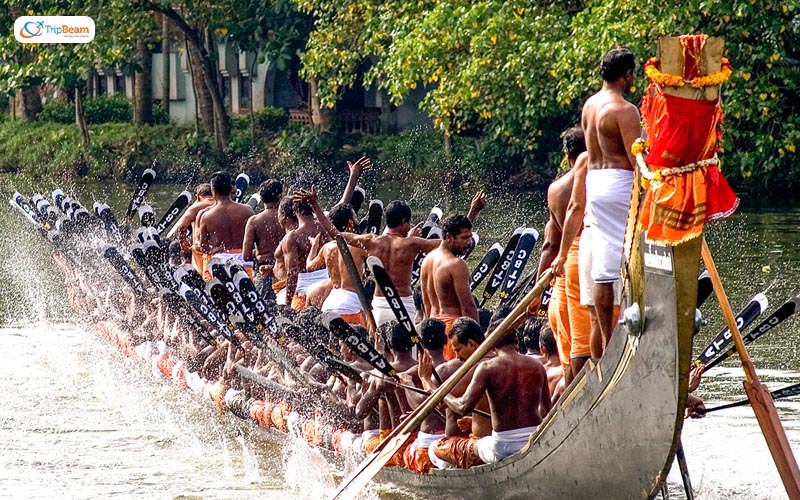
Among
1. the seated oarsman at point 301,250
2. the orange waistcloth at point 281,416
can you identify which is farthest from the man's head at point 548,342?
the seated oarsman at point 301,250

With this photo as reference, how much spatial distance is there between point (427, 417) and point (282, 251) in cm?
445

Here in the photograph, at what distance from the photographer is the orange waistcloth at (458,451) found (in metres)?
8.02

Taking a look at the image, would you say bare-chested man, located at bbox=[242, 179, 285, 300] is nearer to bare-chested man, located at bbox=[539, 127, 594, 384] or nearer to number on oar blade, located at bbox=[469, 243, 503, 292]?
number on oar blade, located at bbox=[469, 243, 503, 292]

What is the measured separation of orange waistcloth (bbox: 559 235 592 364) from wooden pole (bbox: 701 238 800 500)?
35.3 inches

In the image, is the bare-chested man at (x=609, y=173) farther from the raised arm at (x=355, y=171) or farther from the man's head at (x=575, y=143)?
the raised arm at (x=355, y=171)

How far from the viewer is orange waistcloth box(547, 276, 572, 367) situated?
787 centimetres

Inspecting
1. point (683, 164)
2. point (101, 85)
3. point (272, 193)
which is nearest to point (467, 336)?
A: point (683, 164)

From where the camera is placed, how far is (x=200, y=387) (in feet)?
39.3

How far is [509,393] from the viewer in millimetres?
7629

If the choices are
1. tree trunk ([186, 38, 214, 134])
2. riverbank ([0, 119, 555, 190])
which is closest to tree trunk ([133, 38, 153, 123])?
riverbank ([0, 119, 555, 190])

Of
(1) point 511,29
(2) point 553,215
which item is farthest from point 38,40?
(2) point 553,215

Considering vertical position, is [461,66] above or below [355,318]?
above

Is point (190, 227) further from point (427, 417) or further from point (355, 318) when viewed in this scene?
point (427, 417)

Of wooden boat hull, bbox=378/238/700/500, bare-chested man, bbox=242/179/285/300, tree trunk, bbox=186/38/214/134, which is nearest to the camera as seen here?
wooden boat hull, bbox=378/238/700/500
